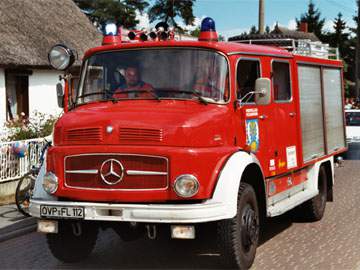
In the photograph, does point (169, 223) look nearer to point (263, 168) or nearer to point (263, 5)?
point (263, 168)

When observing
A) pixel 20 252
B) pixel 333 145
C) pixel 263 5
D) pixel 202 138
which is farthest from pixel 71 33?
pixel 202 138

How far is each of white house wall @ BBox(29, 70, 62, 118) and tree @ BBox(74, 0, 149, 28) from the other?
31.2 m

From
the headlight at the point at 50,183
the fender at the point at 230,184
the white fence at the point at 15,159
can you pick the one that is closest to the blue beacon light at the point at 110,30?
the headlight at the point at 50,183

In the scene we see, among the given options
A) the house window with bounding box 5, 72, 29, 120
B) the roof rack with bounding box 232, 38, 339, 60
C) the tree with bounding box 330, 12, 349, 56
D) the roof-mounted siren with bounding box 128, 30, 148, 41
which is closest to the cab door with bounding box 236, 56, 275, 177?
the roof-mounted siren with bounding box 128, 30, 148, 41

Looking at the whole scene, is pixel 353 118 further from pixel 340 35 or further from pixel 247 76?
pixel 340 35

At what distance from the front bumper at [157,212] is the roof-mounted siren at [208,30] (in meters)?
1.93

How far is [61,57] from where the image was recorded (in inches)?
292

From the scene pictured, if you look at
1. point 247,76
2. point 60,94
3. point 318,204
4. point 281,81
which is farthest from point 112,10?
point 247,76

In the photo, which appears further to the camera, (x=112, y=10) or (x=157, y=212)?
(x=112, y=10)

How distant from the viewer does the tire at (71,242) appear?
22.4ft

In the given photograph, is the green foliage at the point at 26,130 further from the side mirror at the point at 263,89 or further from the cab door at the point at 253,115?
the side mirror at the point at 263,89

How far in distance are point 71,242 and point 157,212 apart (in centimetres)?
156

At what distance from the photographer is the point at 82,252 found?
283 inches

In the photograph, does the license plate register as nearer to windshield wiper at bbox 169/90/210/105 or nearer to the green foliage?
windshield wiper at bbox 169/90/210/105
